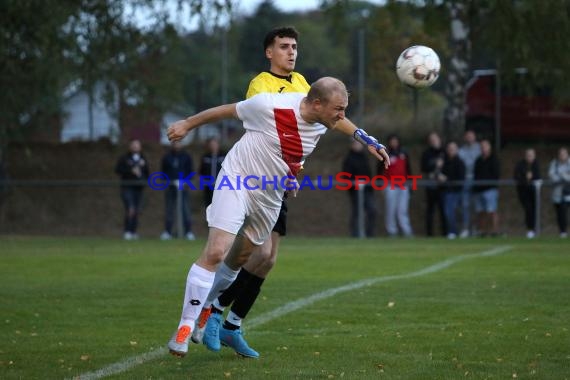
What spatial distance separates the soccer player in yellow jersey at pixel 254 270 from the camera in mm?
7473

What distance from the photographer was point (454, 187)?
2103 centimetres

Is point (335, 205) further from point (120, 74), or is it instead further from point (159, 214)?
point (120, 74)

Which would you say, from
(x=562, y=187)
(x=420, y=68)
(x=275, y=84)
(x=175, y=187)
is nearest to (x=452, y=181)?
(x=562, y=187)

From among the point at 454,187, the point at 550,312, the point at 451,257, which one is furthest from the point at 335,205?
the point at 550,312

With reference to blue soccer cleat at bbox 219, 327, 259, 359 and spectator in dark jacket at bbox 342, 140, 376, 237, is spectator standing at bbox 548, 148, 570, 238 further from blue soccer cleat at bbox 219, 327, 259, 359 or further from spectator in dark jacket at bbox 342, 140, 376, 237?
blue soccer cleat at bbox 219, 327, 259, 359

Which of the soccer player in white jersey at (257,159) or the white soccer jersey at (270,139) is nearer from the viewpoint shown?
the soccer player in white jersey at (257,159)

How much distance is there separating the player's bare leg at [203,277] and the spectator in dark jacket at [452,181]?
1427 centimetres

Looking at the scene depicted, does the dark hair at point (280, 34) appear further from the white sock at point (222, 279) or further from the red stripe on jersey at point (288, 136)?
the white sock at point (222, 279)

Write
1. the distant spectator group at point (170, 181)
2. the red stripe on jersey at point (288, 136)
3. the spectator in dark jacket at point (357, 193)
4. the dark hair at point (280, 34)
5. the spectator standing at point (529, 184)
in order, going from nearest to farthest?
the red stripe on jersey at point (288, 136)
the dark hair at point (280, 34)
the spectator standing at point (529, 184)
the spectator in dark jacket at point (357, 193)
the distant spectator group at point (170, 181)

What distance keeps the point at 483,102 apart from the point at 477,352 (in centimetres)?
1842

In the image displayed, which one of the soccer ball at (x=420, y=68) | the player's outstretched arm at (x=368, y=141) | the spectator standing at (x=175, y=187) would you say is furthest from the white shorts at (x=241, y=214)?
the spectator standing at (x=175, y=187)

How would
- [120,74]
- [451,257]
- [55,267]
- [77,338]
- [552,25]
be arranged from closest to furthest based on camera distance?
[77,338], [55,267], [451,257], [552,25], [120,74]

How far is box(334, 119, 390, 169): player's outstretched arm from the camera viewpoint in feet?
23.8

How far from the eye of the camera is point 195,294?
22.9 feet
